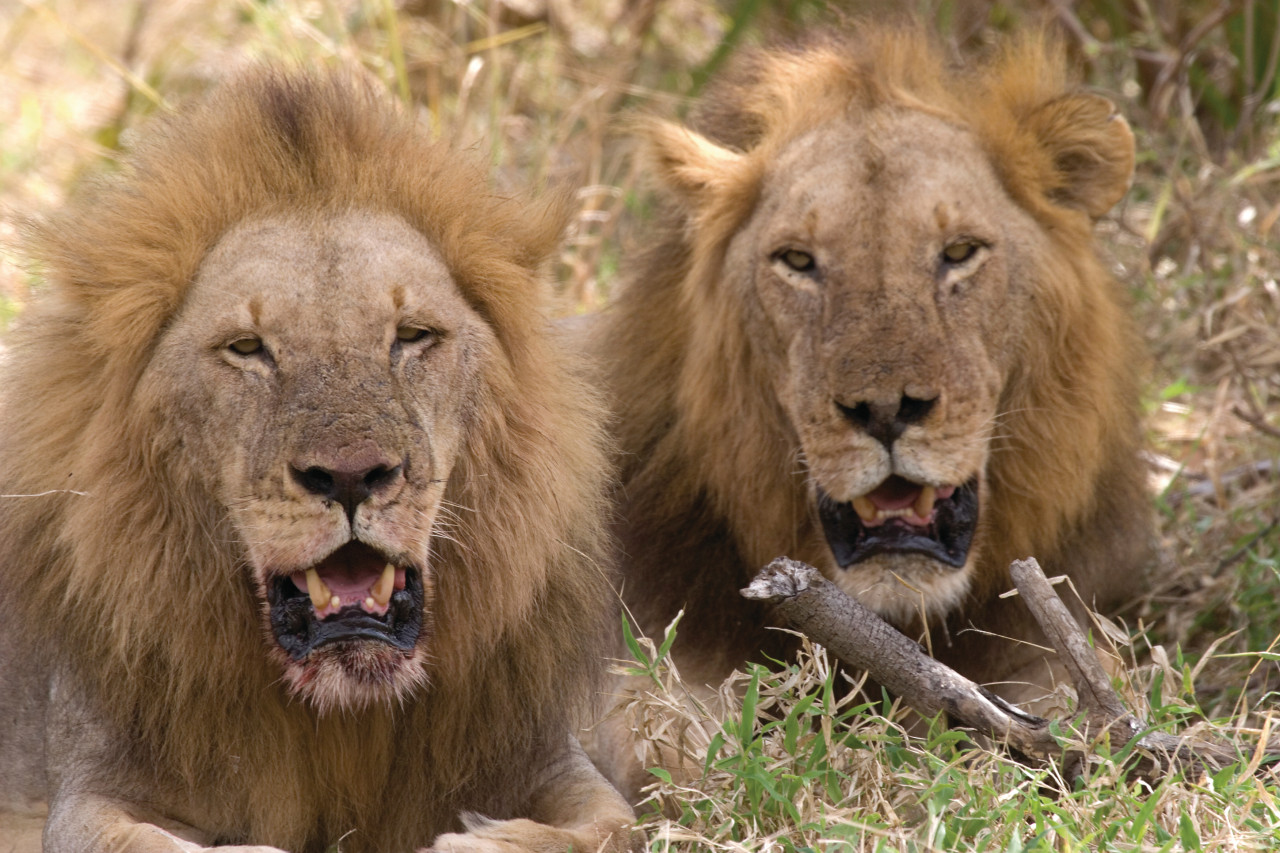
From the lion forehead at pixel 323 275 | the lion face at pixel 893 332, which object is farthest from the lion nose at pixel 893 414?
the lion forehead at pixel 323 275

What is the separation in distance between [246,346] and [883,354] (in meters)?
1.18

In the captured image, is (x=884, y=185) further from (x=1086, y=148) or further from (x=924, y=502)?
(x=924, y=502)

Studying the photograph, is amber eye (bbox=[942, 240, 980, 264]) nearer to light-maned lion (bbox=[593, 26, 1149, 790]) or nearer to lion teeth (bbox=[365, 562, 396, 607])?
light-maned lion (bbox=[593, 26, 1149, 790])

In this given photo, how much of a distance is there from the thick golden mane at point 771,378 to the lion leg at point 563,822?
25.1 inches

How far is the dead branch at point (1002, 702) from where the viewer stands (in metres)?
2.72

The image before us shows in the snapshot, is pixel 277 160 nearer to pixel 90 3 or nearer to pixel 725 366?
pixel 725 366

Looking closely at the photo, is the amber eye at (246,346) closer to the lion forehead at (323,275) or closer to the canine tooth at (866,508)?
the lion forehead at (323,275)

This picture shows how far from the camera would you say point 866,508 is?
3.24 m

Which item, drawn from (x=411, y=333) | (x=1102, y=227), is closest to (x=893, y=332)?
(x=411, y=333)

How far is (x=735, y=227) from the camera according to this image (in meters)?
3.50

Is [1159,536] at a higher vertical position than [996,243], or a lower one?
lower

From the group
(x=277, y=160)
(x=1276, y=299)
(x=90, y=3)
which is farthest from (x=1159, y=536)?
(x=90, y=3)

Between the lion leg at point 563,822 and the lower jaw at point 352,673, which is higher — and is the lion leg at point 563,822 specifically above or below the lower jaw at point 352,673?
below

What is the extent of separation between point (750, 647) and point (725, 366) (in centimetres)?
62
